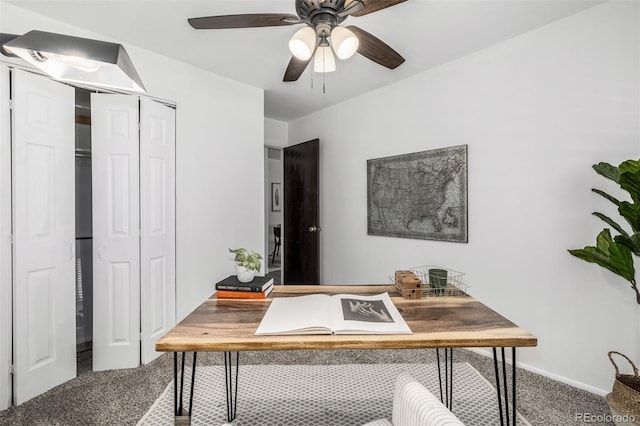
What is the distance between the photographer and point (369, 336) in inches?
41.1

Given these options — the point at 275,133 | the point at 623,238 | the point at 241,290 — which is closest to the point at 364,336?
the point at 241,290

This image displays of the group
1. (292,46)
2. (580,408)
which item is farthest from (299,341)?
(580,408)

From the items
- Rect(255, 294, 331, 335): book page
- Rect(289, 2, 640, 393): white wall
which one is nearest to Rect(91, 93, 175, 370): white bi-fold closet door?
Rect(255, 294, 331, 335): book page

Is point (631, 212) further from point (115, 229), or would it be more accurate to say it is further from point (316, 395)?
point (115, 229)

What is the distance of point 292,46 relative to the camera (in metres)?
1.58

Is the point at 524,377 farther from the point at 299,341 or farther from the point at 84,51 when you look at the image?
the point at 84,51

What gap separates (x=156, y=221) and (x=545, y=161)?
302 cm

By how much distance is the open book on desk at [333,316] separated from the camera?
1.07 m

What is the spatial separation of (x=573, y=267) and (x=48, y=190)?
3.61m

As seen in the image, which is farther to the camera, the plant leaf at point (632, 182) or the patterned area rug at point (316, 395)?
the patterned area rug at point (316, 395)

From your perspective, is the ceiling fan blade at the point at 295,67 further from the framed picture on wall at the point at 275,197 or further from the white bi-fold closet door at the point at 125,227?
the framed picture on wall at the point at 275,197

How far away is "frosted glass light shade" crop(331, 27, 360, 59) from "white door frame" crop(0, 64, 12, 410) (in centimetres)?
204

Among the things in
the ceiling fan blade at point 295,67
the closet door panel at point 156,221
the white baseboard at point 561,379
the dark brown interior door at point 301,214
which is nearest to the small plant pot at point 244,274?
the ceiling fan blade at point 295,67

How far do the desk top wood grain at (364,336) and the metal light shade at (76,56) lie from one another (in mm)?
905
